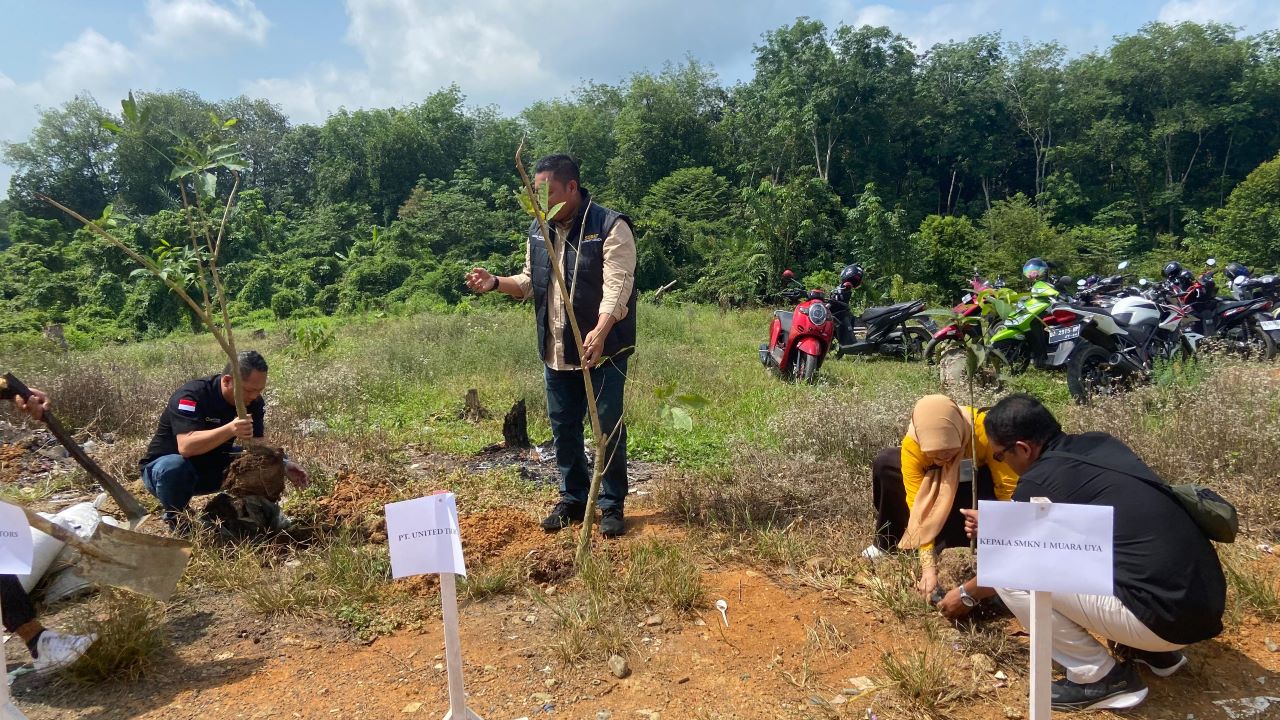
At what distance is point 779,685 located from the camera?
2.23 meters

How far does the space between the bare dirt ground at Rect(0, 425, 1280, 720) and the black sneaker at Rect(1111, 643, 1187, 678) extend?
1.6 inches

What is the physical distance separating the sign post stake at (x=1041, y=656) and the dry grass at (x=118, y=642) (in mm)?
2664

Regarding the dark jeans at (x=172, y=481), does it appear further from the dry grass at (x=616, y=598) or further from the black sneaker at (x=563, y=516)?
the dry grass at (x=616, y=598)

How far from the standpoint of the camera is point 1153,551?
2.05 metres

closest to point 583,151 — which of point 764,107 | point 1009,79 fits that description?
point 764,107

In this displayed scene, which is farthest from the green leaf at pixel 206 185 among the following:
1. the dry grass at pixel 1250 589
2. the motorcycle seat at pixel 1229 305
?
the motorcycle seat at pixel 1229 305

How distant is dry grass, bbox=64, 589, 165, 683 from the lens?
235 centimetres

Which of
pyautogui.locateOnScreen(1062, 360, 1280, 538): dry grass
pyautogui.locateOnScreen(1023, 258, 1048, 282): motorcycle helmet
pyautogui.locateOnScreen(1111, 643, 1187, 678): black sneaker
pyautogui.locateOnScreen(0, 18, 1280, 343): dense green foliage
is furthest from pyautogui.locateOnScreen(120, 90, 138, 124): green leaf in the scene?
pyautogui.locateOnScreen(0, 18, 1280, 343): dense green foliage

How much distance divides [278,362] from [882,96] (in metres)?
27.4

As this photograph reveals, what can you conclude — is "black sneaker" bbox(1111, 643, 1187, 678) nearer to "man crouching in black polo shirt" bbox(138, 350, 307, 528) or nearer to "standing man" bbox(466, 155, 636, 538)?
"standing man" bbox(466, 155, 636, 538)

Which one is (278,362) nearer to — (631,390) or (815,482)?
(631,390)

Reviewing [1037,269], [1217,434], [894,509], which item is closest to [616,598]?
[894,509]

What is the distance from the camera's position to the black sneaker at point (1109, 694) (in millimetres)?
2119

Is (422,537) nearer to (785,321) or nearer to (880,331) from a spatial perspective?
(785,321)
